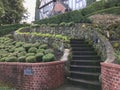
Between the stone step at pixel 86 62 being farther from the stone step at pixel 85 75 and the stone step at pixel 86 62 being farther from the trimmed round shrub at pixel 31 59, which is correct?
the trimmed round shrub at pixel 31 59

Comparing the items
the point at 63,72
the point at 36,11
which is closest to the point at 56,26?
the point at 63,72

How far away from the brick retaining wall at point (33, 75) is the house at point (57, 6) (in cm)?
1695

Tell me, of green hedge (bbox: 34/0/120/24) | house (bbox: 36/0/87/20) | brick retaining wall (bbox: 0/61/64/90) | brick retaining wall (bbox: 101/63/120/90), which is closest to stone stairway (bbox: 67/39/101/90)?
brick retaining wall (bbox: 0/61/64/90)

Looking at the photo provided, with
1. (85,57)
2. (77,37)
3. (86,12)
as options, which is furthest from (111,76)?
(86,12)

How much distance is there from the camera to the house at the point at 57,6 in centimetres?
2760

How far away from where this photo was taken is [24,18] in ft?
124

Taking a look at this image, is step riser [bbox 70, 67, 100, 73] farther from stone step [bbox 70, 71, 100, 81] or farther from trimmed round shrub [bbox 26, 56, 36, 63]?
trimmed round shrub [bbox 26, 56, 36, 63]

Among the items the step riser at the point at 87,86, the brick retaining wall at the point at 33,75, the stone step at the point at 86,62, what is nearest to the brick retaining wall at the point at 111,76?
the step riser at the point at 87,86

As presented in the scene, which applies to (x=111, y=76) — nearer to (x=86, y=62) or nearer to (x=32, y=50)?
(x=86, y=62)

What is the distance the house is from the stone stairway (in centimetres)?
1400

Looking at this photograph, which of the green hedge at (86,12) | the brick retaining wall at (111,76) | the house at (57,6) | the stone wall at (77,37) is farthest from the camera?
the house at (57,6)

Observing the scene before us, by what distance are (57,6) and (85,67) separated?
2337cm

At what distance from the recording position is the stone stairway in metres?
8.88

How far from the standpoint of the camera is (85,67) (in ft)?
32.1
